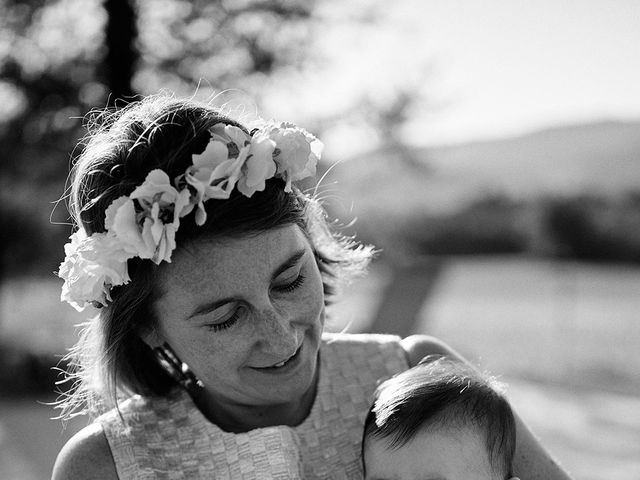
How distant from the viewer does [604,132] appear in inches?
551

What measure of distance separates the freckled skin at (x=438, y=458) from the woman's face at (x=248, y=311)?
0.26 metres

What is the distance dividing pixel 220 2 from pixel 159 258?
19.6ft

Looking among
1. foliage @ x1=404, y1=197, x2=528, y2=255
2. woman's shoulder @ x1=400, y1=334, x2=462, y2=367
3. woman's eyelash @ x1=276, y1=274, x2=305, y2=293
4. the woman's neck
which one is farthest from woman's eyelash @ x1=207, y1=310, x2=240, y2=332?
foliage @ x1=404, y1=197, x2=528, y2=255

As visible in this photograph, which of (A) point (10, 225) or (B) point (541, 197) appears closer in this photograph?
(A) point (10, 225)

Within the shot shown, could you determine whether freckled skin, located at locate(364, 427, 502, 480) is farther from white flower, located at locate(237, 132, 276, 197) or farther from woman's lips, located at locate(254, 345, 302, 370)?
white flower, located at locate(237, 132, 276, 197)

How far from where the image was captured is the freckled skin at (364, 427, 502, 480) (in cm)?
177

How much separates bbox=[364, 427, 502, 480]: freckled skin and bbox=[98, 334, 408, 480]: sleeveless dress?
0.19 m

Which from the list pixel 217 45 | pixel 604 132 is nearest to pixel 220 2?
pixel 217 45

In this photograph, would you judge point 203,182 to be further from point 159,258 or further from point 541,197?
point 541,197

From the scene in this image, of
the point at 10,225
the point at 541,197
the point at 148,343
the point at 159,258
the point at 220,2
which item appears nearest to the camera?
the point at 159,258

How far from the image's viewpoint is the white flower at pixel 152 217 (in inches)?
66.5

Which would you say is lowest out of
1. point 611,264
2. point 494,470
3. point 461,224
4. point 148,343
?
point 611,264

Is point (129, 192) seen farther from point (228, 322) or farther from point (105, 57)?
point (105, 57)

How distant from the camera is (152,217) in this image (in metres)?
1.71
